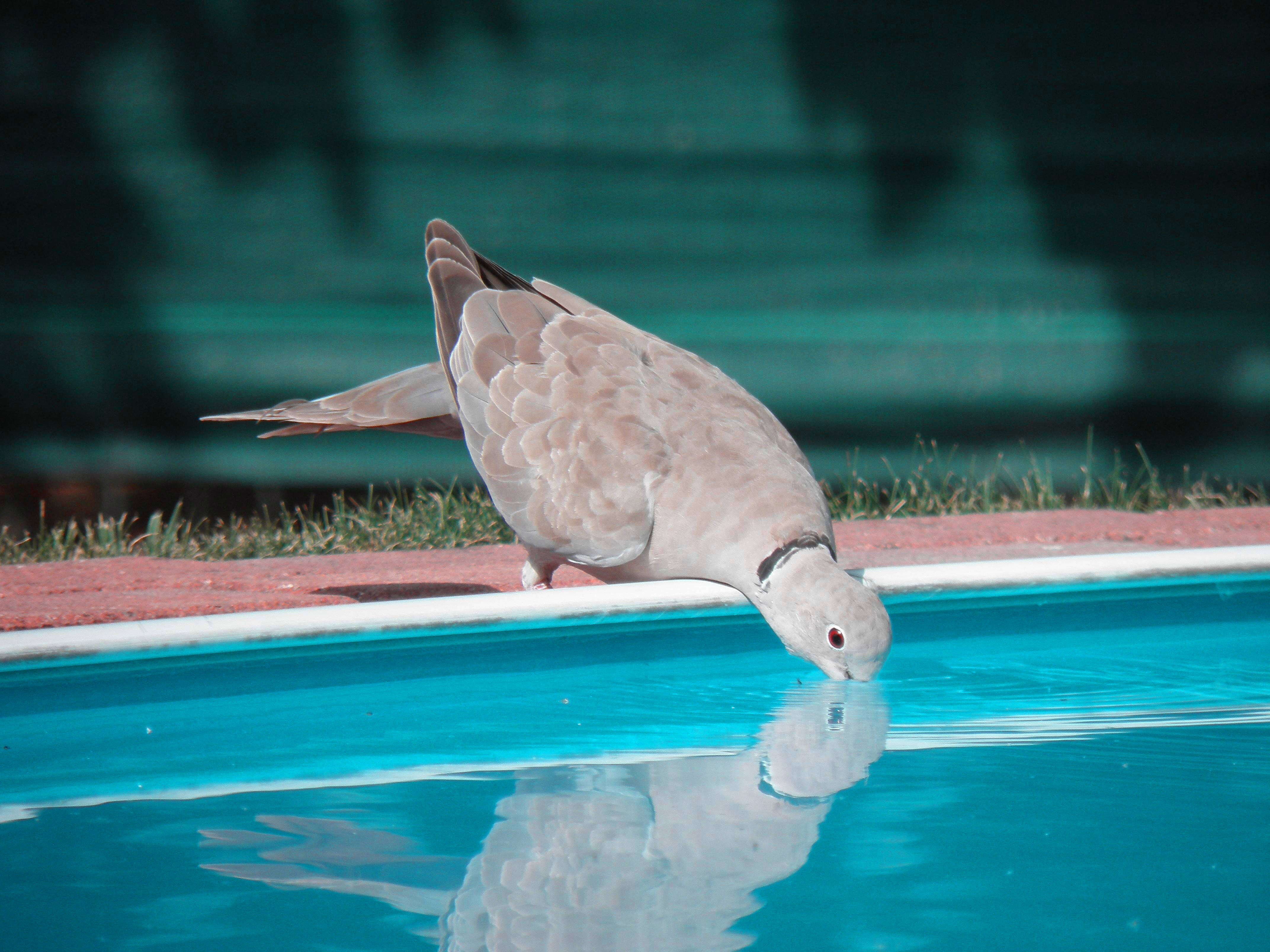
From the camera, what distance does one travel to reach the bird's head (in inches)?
90.2

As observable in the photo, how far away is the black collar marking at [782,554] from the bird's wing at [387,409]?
1.04 meters

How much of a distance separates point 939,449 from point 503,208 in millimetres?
2152

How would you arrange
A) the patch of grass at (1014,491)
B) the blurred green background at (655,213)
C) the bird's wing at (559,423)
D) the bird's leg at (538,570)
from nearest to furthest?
the bird's wing at (559,423) → the bird's leg at (538,570) → the blurred green background at (655,213) → the patch of grass at (1014,491)

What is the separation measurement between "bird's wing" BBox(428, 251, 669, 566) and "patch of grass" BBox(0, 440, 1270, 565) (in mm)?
1227

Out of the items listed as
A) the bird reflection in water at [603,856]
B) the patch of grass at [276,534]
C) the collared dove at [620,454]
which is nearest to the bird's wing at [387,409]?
the collared dove at [620,454]

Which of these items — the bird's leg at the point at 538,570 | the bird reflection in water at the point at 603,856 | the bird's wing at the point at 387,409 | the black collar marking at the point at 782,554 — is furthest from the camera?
the bird's wing at the point at 387,409

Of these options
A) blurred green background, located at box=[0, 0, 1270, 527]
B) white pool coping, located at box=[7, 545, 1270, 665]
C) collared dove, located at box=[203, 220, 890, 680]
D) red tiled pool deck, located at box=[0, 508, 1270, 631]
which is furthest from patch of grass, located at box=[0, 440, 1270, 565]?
white pool coping, located at box=[7, 545, 1270, 665]

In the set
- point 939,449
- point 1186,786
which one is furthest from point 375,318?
point 1186,786

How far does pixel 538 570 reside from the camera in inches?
120

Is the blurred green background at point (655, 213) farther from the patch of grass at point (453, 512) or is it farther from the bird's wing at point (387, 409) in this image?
the bird's wing at point (387, 409)

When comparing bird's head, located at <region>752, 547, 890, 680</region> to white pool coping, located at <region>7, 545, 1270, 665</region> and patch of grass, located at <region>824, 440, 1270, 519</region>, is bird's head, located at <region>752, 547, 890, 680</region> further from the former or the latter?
patch of grass, located at <region>824, 440, 1270, 519</region>

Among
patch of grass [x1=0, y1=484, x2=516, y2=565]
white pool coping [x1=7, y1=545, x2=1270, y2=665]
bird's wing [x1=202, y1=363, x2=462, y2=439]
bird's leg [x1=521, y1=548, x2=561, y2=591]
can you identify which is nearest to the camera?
white pool coping [x1=7, y1=545, x2=1270, y2=665]

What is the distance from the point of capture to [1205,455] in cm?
524

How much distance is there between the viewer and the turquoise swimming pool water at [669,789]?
4.86ft
